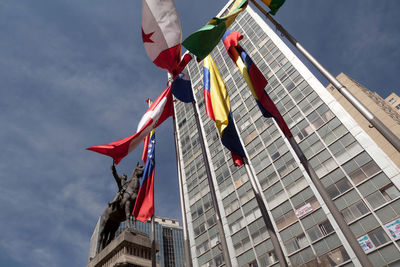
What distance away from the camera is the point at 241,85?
2173 inches

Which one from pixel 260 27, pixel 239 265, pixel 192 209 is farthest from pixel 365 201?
pixel 260 27

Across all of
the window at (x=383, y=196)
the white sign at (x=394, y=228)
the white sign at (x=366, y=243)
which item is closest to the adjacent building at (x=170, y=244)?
the white sign at (x=366, y=243)

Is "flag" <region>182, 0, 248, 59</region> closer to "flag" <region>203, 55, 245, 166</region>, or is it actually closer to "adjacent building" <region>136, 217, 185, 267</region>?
"flag" <region>203, 55, 245, 166</region>

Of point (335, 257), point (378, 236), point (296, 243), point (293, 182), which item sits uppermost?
point (293, 182)

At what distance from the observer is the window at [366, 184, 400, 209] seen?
93.3 ft

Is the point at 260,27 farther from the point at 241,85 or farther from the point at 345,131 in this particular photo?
the point at 345,131

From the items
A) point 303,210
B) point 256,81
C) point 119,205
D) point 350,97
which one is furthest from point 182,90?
point 303,210

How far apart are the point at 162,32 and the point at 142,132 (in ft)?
13.7

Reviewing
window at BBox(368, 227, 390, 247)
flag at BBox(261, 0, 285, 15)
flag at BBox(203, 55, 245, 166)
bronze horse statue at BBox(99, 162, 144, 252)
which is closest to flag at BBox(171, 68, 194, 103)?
flag at BBox(203, 55, 245, 166)

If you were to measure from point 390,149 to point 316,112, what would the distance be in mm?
16414

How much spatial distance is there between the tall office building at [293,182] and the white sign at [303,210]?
0.13 meters

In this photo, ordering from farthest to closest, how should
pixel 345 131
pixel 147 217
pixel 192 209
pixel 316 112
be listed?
pixel 192 209
pixel 316 112
pixel 345 131
pixel 147 217

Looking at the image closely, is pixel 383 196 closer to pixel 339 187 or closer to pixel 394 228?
pixel 394 228

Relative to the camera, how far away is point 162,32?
1069 centimetres
